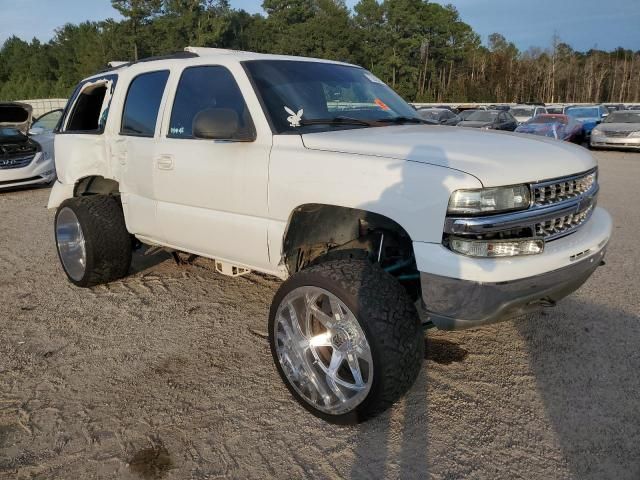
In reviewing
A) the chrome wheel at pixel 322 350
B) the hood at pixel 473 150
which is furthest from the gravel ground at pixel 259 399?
the hood at pixel 473 150

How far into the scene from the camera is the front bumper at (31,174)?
11.2 m

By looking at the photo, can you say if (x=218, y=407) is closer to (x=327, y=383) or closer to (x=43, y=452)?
(x=327, y=383)

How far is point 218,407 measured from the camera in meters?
3.13

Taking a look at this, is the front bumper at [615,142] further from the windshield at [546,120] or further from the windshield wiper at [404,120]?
the windshield wiper at [404,120]

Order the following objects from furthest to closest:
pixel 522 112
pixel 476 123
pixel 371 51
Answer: pixel 371 51
pixel 522 112
pixel 476 123

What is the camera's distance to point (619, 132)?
1842cm

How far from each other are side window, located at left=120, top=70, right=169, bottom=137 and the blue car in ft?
69.8

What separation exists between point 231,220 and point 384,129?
1.15 metres

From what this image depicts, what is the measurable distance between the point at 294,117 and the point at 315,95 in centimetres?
37

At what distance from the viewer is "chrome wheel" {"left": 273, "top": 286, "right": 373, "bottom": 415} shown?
9.37 feet

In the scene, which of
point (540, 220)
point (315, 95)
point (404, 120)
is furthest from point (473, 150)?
point (315, 95)

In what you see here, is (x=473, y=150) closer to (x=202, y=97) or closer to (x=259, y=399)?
(x=259, y=399)

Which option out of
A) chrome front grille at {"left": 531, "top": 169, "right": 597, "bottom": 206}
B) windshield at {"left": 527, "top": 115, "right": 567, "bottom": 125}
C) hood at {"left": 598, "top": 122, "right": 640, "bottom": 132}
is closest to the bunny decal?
chrome front grille at {"left": 531, "top": 169, "right": 597, "bottom": 206}

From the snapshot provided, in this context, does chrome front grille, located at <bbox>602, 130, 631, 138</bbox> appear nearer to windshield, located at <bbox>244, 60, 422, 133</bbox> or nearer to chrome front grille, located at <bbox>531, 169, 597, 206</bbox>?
windshield, located at <bbox>244, 60, 422, 133</bbox>
